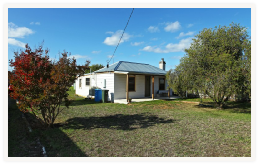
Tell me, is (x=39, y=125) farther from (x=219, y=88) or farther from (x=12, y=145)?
(x=219, y=88)

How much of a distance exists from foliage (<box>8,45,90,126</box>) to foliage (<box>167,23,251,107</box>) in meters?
6.72

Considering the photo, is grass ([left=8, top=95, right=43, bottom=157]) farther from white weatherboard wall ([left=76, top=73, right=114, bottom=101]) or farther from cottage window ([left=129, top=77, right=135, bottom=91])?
cottage window ([left=129, top=77, right=135, bottom=91])

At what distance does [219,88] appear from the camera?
24.7 ft

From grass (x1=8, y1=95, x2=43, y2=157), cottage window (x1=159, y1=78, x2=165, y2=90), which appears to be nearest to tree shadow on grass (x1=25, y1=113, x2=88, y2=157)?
grass (x1=8, y1=95, x2=43, y2=157)

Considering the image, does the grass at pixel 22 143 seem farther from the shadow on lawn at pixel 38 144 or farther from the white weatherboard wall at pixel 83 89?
the white weatherboard wall at pixel 83 89

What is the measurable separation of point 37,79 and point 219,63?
812 centimetres

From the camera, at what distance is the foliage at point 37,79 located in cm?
457

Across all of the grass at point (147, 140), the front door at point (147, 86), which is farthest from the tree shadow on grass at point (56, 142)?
the front door at point (147, 86)

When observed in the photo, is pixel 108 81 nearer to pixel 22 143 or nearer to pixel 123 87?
pixel 123 87

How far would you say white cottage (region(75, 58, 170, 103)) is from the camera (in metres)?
12.4

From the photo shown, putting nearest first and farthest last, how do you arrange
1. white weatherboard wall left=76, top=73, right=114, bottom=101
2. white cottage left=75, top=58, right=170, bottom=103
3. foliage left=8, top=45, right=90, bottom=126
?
foliage left=8, top=45, right=90, bottom=126 < white cottage left=75, top=58, right=170, bottom=103 < white weatherboard wall left=76, top=73, right=114, bottom=101

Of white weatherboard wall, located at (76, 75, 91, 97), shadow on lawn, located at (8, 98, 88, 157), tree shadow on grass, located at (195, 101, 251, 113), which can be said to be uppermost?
white weatherboard wall, located at (76, 75, 91, 97)

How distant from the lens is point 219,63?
24.8 feet

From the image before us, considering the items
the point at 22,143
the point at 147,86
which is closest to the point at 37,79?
the point at 22,143
